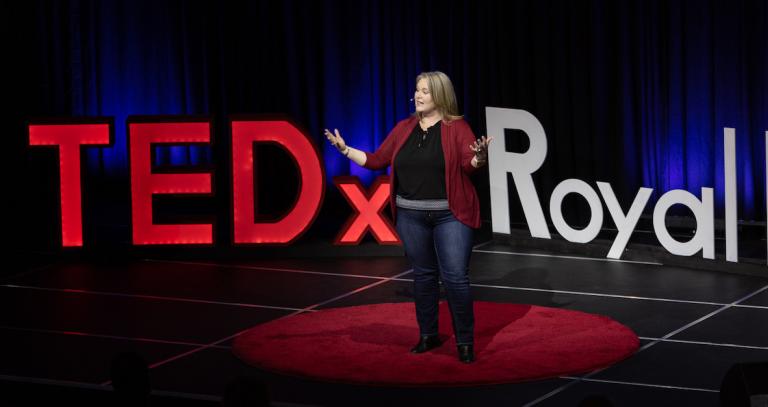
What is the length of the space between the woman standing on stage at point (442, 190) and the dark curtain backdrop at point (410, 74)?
4745 mm

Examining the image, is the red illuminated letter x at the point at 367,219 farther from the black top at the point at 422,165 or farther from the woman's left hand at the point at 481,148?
the woman's left hand at the point at 481,148

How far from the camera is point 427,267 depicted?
557cm

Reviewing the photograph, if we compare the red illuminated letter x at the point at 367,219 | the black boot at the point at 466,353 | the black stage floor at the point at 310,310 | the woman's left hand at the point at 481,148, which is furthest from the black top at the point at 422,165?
the red illuminated letter x at the point at 367,219

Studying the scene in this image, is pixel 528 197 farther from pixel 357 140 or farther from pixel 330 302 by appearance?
pixel 357 140

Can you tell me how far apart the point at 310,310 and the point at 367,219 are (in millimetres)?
2166

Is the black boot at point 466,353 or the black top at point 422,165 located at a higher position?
the black top at point 422,165

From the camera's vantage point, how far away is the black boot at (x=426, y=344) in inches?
222

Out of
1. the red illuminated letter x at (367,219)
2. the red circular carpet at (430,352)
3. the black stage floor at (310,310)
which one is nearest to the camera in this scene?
the black stage floor at (310,310)

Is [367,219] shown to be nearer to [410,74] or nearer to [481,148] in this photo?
[410,74]

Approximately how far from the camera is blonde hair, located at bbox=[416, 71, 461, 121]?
17.7 feet

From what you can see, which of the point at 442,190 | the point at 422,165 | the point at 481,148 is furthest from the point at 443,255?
the point at 481,148

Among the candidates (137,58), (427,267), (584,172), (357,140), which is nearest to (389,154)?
(427,267)

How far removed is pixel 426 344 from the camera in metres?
5.67

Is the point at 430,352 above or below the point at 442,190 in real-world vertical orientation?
below
